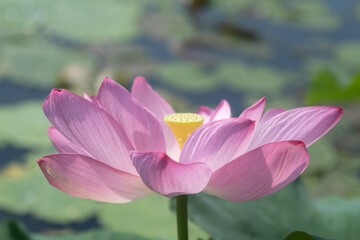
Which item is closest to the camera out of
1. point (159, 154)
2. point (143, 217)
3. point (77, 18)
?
point (159, 154)

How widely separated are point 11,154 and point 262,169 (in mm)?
1373

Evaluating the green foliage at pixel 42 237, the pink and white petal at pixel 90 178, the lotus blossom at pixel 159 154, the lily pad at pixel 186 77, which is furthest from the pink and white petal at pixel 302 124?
the lily pad at pixel 186 77

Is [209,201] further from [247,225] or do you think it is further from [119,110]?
[119,110]

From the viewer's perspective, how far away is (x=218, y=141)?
1.24 feet

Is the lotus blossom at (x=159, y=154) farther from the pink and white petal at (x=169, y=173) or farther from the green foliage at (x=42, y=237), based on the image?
the green foliage at (x=42, y=237)

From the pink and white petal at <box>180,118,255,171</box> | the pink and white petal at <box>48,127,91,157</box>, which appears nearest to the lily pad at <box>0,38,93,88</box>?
the pink and white petal at <box>48,127,91,157</box>

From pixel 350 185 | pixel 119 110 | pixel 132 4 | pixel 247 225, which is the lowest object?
pixel 350 185

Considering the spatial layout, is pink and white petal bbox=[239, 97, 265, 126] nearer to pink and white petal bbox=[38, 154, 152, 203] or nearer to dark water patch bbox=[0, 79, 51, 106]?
pink and white petal bbox=[38, 154, 152, 203]

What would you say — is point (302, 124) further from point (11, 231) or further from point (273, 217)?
point (11, 231)

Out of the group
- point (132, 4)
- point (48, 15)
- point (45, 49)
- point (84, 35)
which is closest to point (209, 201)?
point (45, 49)

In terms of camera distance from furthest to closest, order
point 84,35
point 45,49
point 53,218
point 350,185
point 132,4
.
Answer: point 132,4 < point 84,35 < point 45,49 < point 350,185 < point 53,218

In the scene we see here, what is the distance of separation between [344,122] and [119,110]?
5.65 ft

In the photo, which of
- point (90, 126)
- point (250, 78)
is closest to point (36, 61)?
point (250, 78)

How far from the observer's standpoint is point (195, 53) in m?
2.56
